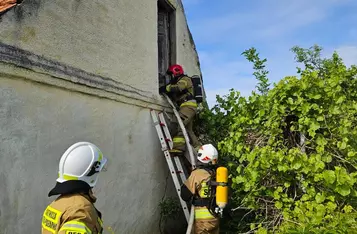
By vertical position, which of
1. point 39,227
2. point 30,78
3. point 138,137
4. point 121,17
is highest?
point 121,17

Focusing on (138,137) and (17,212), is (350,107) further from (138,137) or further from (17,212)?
Answer: (17,212)

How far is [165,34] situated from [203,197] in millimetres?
3372

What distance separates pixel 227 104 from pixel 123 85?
1891mm

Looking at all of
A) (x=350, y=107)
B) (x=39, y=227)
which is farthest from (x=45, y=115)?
(x=350, y=107)

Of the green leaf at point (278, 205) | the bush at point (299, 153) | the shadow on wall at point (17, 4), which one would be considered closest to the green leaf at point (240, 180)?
the bush at point (299, 153)

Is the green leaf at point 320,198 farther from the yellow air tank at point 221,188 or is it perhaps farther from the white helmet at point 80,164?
the white helmet at point 80,164

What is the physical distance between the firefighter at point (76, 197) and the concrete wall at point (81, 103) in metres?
1.05

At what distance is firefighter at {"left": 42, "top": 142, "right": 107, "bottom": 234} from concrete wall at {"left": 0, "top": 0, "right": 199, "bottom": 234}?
1051 mm

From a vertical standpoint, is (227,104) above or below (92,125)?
above

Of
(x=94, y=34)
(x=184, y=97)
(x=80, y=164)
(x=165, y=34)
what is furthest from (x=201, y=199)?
(x=165, y=34)

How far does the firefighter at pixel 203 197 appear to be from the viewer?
489 cm

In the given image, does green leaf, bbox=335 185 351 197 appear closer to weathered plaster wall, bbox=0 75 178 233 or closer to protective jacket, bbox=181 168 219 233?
protective jacket, bbox=181 168 219 233

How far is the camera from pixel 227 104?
6.14 meters

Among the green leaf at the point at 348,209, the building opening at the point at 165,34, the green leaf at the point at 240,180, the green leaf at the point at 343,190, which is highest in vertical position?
the building opening at the point at 165,34
